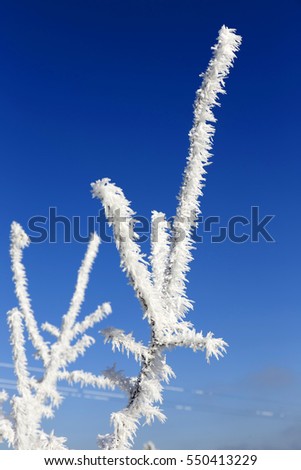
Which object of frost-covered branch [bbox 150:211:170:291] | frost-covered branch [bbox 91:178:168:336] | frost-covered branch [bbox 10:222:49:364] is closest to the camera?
frost-covered branch [bbox 91:178:168:336]

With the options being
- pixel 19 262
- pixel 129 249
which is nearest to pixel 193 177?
pixel 129 249

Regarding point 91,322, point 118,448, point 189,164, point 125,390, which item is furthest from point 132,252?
point 91,322

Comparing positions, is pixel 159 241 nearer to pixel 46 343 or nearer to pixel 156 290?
pixel 156 290

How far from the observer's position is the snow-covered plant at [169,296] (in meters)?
5.71

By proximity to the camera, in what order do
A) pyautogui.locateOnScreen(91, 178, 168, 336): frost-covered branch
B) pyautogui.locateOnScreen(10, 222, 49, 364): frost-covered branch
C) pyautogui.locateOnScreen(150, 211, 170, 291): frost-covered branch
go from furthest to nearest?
1. pyautogui.locateOnScreen(10, 222, 49, 364): frost-covered branch
2. pyautogui.locateOnScreen(150, 211, 170, 291): frost-covered branch
3. pyautogui.locateOnScreen(91, 178, 168, 336): frost-covered branch

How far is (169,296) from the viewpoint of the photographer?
19.9 ft

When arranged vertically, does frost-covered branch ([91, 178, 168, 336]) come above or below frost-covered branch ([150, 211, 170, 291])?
below

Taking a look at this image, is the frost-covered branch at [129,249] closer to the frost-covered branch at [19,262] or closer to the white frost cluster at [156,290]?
the white frost cluster at [156,290]

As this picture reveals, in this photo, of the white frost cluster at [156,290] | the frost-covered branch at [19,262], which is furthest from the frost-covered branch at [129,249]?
the frost-covered branch at [19,262]

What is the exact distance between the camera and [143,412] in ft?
19.5

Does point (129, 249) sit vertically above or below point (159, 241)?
below

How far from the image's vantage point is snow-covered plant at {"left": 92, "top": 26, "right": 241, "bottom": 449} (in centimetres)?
571

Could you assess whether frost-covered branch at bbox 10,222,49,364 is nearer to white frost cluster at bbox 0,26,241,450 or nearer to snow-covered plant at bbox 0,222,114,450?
snow-covered plant at bbox 0,222,114,450

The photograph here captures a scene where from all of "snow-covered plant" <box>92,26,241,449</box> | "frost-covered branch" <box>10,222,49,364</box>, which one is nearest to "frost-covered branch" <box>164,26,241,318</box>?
"snow-covered plant" <box>92,26,241,449</box>
